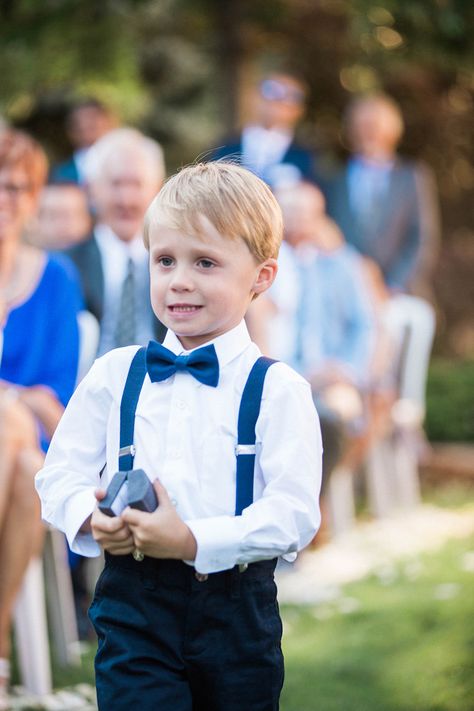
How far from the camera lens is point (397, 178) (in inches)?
293

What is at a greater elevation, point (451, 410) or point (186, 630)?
point (186, 630)

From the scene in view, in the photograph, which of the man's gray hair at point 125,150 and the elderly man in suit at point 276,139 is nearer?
the man's gray hair at point 125,150

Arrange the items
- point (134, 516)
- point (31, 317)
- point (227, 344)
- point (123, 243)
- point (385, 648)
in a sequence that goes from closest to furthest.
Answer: point (134, 516) → point (227, 344) → point (31, 317) → point (385, 648) → point (123, 243)

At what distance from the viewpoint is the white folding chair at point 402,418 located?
6922 millimetres

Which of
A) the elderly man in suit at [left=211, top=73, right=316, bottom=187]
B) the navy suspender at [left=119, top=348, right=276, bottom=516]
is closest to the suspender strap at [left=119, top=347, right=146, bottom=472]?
the navy suspender at [left=119, top=348, right=276, bottom=516]

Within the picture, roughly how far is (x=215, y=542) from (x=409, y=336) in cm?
498

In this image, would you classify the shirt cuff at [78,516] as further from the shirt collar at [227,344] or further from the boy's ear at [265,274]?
the boy's ear at [265,274]

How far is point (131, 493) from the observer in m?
2.04

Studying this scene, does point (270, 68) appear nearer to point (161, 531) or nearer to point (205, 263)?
point (205, 263)

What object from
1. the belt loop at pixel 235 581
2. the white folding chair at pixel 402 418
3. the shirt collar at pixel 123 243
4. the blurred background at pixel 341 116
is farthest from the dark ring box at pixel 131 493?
the white folding chair at pixel 402 418

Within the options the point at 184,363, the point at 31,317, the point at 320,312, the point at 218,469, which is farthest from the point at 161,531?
the point at 320,312

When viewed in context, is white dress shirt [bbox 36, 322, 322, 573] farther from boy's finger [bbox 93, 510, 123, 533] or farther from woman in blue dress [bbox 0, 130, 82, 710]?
woman in blue dress [bbox 0, 130, 82, 710]

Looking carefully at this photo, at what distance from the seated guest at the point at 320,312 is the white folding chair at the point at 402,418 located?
646mm

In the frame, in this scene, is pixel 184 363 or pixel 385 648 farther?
pixel 385 648
